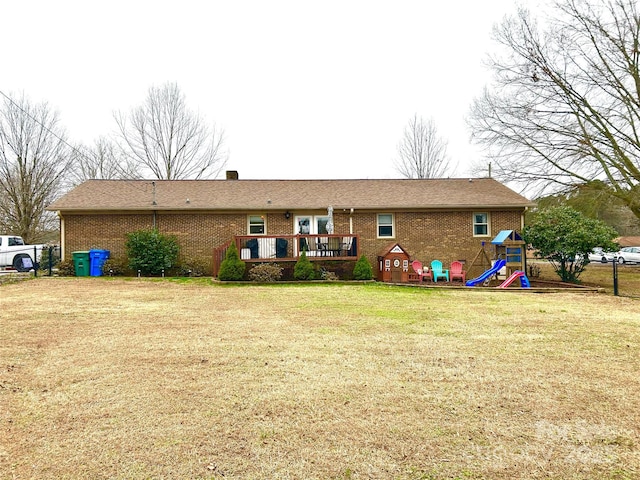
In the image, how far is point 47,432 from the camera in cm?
321

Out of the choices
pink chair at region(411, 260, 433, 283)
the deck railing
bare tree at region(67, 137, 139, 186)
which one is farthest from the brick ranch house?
bare tree at region(67, 137, 139, 186)

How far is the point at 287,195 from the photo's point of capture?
1848cm

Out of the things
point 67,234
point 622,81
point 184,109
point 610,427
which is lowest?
point 610,427

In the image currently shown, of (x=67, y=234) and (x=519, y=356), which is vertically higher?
(x=67, y=234)

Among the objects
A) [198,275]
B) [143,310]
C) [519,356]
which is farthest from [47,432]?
[198,275]

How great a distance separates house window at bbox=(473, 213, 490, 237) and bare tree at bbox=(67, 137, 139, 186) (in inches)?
990

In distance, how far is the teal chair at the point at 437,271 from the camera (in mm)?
15929

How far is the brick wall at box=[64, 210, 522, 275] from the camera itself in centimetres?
1714

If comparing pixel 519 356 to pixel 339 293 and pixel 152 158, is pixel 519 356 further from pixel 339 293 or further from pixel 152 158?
pixel 152 158

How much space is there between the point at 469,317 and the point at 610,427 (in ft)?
16.0

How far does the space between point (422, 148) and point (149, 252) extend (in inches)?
990

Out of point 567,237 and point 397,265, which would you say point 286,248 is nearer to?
point 397,265

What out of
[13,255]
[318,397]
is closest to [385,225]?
[318,397]

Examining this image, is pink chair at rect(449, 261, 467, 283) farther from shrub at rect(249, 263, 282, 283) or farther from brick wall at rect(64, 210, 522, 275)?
shrub at rect(249, 263, 282, 283)
